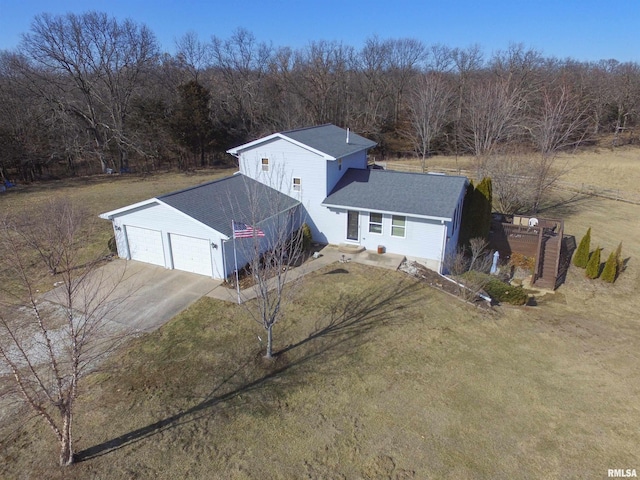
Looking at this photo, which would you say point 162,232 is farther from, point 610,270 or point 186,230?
point 610,270

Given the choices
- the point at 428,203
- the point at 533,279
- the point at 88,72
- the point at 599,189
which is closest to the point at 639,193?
the point at 599,189

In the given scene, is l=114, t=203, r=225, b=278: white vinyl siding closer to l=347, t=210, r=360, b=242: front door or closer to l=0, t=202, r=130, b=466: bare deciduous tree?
l=0, t=202, r=130, b=466: bare deciduous tree

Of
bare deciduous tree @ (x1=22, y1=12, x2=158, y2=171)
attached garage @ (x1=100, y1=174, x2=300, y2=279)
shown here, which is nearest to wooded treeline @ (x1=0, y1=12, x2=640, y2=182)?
bare deciduous tree @ (x1=22, y1=12, x2=158, y2=171)

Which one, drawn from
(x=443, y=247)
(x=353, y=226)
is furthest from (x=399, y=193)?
(x=443, y=247)

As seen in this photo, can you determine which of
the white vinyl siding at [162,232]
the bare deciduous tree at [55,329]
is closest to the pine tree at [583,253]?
the white vinyl siding at [162,232]

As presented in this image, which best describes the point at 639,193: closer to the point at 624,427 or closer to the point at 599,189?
the point at 599,189

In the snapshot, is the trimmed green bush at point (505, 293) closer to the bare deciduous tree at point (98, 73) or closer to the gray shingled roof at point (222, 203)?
the gray shingled roof at point (222, 203)
